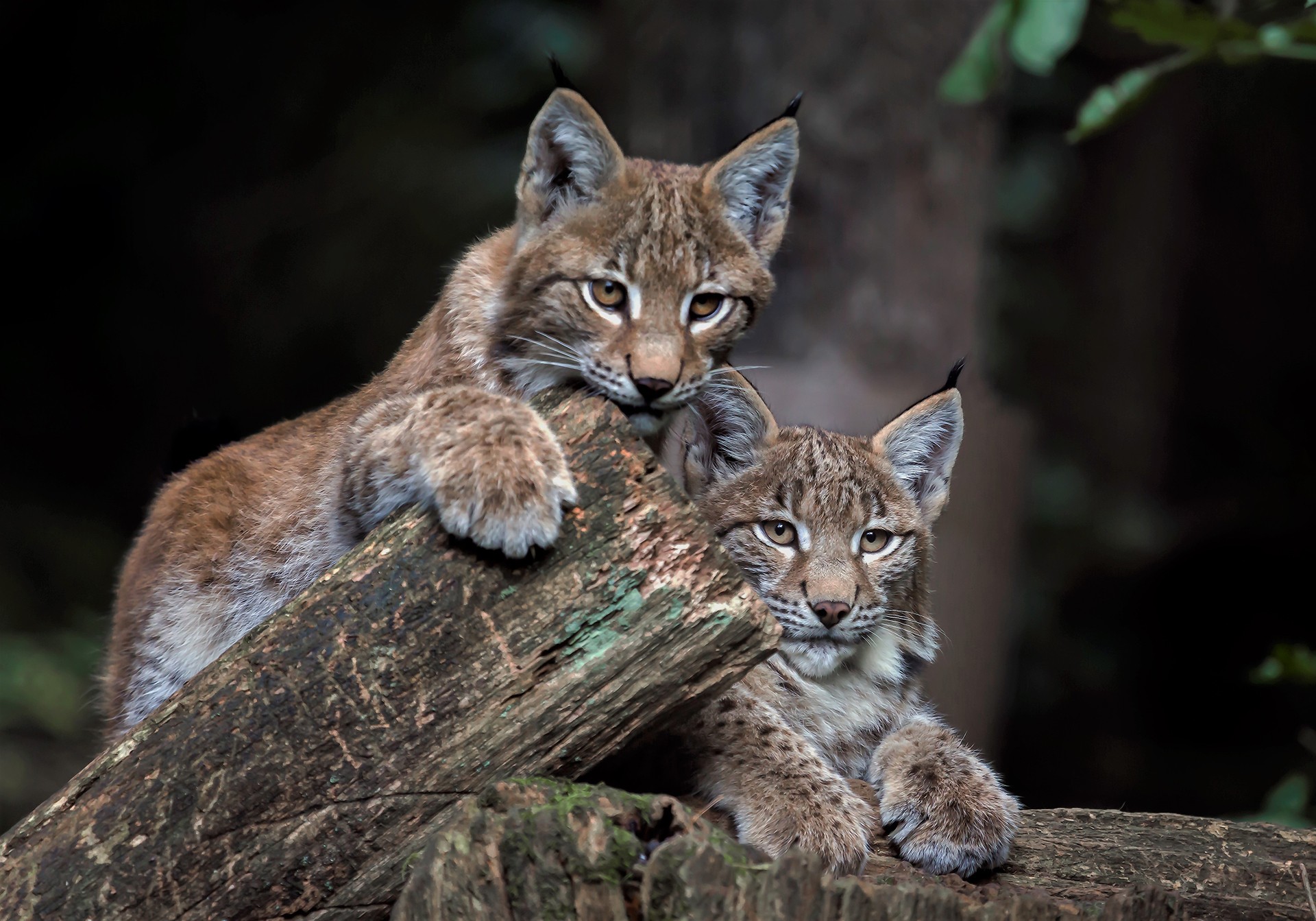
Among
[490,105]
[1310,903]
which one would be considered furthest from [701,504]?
[490,105]

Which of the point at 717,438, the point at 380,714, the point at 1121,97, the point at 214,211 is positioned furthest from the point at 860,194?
the point at 214,211

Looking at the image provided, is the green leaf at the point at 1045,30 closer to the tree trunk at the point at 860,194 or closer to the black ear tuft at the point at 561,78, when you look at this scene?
the black ear tuft at the point at 561,78

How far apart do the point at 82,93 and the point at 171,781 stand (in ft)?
23.9

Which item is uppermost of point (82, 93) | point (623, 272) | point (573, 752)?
point (82, 93)

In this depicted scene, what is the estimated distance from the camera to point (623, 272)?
3.76m

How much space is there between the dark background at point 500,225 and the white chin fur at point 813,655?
12.0ft

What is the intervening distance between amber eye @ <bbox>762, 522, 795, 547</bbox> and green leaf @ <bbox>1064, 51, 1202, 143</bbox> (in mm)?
1450

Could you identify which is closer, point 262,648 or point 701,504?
point 262,648

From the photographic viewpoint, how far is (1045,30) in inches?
139

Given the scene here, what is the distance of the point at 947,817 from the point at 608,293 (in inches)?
69.6

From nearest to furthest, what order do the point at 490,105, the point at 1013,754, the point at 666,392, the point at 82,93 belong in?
the point at 666,392 < the point at 82,93 < the point at 490,105 < the point at 1013,754

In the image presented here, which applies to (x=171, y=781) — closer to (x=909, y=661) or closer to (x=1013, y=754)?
(x=909, y=661)

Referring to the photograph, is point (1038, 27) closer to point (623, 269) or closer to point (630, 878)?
point (623, 269)

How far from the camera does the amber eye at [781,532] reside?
382 cm
